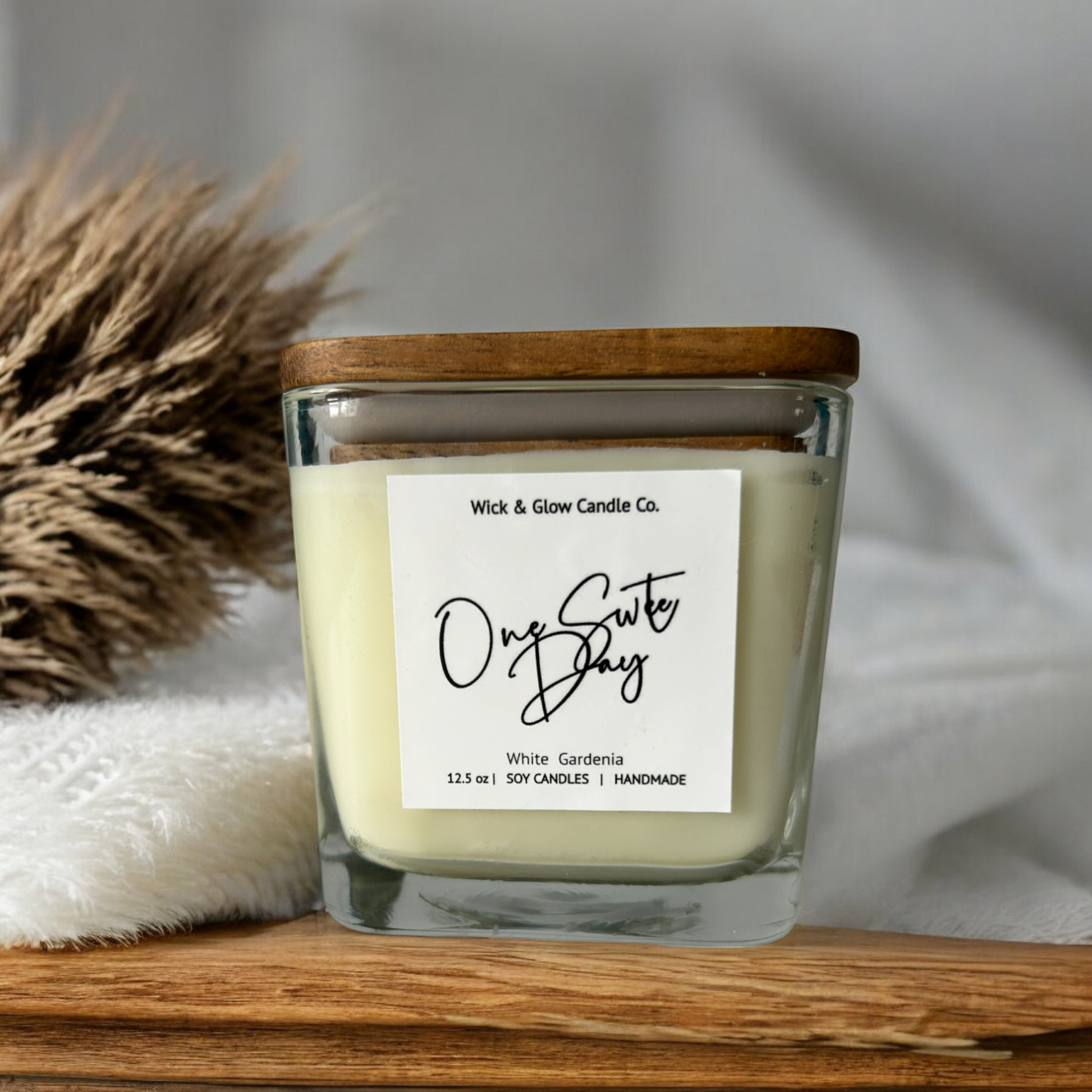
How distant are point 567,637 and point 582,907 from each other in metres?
0.09

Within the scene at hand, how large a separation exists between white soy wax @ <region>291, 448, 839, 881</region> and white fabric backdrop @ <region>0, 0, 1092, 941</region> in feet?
1.42

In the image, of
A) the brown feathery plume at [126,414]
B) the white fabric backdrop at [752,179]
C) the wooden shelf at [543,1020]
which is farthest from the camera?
the white fabric backdrop at [752,179]

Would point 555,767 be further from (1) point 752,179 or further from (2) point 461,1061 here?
(1) point 752,179

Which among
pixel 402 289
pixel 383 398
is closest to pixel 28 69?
pixel 402 289

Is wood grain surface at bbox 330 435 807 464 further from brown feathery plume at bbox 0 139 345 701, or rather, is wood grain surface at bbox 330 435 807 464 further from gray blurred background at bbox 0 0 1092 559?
gray blurred background at bbox 0 0 1092 559

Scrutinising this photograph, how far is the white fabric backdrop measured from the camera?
893 mm

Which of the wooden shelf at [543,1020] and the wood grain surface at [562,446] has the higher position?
the wood grain surface at [562,446]

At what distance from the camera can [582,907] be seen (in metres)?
0.37

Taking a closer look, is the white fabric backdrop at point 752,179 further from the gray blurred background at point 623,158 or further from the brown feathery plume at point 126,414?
the brown feathery plume at point 126,414

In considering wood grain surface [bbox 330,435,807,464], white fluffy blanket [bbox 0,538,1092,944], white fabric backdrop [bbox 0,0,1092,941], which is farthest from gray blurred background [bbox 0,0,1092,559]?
wood grain surface [bbox 330,435,807,464]

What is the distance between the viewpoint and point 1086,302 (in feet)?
3.06

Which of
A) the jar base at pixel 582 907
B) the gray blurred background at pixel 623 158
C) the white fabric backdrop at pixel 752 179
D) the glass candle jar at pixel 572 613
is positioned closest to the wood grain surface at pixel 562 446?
the glass candle jar at pixel 572 613

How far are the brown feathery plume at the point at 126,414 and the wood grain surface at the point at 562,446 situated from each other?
0.54ft

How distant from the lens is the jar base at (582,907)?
1.19 feet
